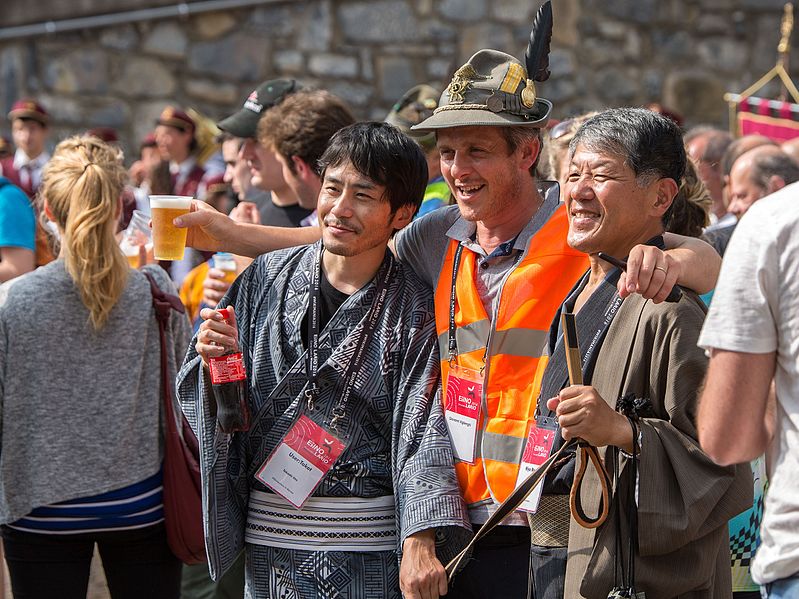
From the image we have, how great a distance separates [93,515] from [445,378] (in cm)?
134

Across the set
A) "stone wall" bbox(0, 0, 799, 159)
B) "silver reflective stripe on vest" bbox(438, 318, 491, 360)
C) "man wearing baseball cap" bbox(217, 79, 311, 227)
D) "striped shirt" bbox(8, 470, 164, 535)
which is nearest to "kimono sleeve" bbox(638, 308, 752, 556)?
"silver reflective stripe on vest" bbox(438, 318, 491, 360)

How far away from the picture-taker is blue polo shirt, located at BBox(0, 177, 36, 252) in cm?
443

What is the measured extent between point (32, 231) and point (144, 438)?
3.85 feet

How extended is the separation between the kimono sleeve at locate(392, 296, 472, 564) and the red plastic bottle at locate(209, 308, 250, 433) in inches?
16.7

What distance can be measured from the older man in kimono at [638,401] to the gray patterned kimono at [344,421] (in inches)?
17.5

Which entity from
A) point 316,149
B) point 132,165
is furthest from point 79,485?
point 132,165

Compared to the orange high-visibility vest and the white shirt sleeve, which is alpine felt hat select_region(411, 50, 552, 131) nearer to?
the orange high-visibility vest

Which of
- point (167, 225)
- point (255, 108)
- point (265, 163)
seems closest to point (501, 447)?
point (167, 225)

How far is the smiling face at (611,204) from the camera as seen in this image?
2826 millimetres

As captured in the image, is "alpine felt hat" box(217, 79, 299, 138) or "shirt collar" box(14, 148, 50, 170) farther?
"shirt collar" box(14, 148, 50, 170)

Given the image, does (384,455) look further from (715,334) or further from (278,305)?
(715,334)

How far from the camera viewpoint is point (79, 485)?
370cm

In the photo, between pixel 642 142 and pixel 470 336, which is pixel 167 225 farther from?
pixel 642 142

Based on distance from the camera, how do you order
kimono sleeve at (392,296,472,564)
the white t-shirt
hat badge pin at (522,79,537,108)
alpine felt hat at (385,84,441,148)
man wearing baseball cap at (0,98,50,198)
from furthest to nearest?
man wearing baseball cap at (0,98,50,198) → alpine felt hat at (385,84,441,148) → hat badge pin at (522,79,537,108) → kimono sleeve at (392,296,472,564) → the white t-shirt
